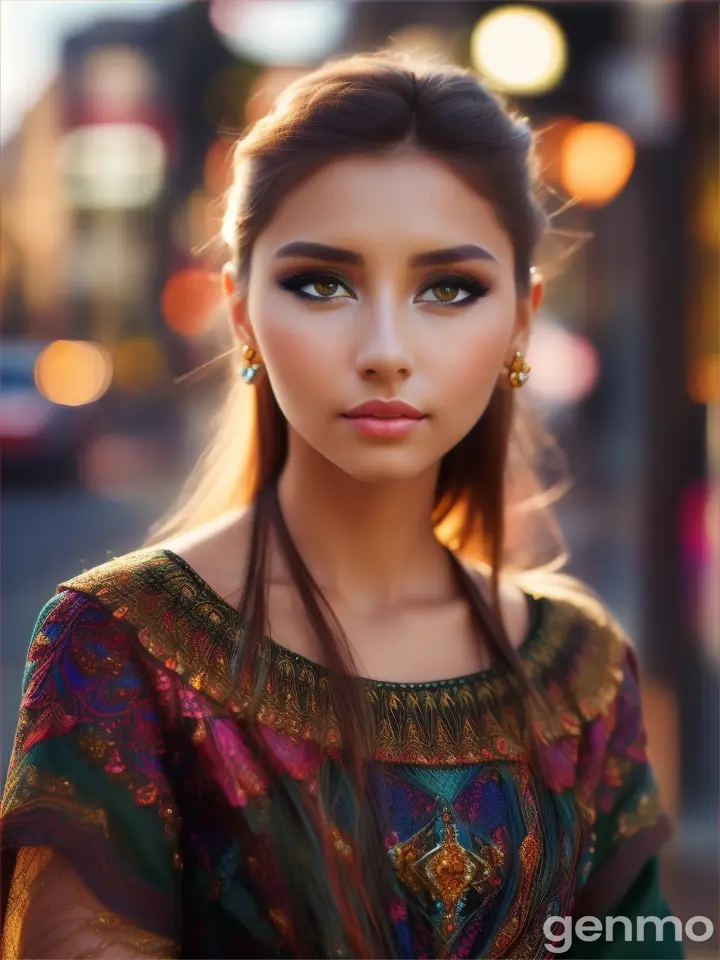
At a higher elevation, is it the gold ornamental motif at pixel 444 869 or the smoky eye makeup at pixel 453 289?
the smoky eye makeup at pixel 453 289

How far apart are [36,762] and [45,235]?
1060 inches

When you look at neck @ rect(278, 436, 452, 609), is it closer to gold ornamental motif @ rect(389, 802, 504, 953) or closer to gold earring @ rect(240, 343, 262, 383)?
gold earring @ rect(240, 343, 262, 383)

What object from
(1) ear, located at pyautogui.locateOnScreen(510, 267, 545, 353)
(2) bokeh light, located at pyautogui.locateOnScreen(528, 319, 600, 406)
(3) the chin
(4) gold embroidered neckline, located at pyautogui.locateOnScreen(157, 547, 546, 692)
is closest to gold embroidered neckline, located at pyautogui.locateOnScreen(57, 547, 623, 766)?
(4) gold embroidered neckline, located at pyautogui.locateOnScreen(157, 547, 546, 692)

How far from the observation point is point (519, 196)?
5.25 ft

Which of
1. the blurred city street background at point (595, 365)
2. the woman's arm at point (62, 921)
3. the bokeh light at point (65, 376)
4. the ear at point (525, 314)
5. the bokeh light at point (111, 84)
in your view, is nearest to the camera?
the woman's arm at point (62, 921)

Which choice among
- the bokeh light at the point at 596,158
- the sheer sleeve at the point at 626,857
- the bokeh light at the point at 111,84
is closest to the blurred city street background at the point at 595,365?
the bokeh light at the point at 596,158

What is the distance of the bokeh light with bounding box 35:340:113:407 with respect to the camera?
11875 millimetres

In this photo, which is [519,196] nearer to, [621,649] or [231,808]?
[621,649]

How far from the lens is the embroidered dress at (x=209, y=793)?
135 cm

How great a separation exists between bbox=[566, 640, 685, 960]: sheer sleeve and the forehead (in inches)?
30.7

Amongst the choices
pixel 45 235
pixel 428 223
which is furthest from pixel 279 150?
pixel 45 235

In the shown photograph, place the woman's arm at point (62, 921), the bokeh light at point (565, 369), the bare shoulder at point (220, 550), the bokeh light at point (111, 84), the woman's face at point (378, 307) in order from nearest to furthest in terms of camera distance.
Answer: the woman's arm at point (62, 921), the woman's face at point (378, 307), the bare shoulder at point (220, 550), the bokeh light at point (565, 369), the bokeh light at point (111, 84)

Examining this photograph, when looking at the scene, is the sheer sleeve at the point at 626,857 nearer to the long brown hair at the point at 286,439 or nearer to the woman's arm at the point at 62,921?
the long brown hair at the point at 286,439

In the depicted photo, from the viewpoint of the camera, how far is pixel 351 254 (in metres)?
1.45
